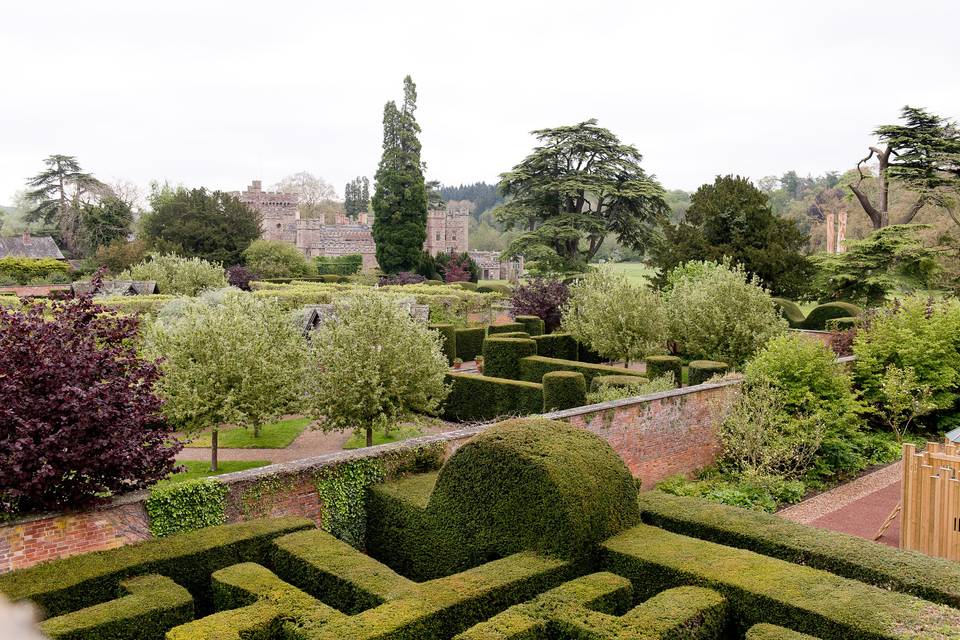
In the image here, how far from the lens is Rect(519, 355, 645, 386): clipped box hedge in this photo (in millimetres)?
19547

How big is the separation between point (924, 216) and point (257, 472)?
48.2 metres

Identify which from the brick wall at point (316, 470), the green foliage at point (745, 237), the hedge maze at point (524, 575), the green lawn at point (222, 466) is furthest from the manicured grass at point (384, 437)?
the green foliage at point (745, 237)

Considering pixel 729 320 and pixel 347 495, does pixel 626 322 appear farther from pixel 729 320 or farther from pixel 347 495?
pixel 347 495

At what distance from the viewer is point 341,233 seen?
71.8 meters

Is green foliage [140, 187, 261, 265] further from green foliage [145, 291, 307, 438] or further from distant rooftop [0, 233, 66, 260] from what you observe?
green foliage [145, 291, 307, 438]

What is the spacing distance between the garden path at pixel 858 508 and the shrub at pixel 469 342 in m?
15.8

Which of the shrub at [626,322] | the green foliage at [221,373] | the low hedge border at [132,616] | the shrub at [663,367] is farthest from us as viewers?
the shrub at [626,322]

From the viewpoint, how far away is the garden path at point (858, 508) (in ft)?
38.1

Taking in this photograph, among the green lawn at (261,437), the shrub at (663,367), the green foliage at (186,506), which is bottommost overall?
the green lawn at (261,437)

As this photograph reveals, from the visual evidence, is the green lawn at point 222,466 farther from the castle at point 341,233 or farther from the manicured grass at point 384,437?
the castle at point 341,233

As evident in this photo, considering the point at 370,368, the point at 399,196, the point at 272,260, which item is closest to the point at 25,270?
the point at 272,260

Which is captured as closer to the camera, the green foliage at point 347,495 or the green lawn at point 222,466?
the green foliage at point 347,495

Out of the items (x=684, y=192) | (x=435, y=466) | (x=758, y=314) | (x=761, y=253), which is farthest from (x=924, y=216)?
(x=684, y=192)

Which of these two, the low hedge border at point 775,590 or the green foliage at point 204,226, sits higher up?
the green foliage at point 204,226
